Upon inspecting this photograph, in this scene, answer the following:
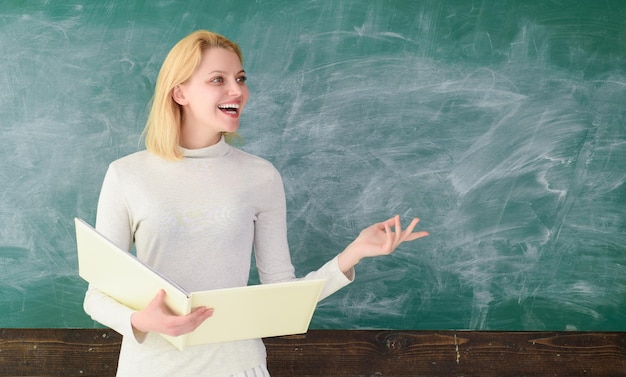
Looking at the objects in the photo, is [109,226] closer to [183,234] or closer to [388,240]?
[183,234]

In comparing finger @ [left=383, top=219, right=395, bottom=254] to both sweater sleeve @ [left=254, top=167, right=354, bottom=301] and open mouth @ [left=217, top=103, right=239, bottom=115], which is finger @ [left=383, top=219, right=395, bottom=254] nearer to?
sweater sleeve @ [left=254, top=167, right=354, bottom=301]

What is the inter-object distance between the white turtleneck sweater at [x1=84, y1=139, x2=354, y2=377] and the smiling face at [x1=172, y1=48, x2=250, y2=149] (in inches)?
A: 2.0

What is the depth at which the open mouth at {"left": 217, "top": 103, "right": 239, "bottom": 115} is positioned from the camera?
1633 mm

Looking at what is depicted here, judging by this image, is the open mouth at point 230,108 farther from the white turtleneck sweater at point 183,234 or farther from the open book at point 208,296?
the open book at point 208,296

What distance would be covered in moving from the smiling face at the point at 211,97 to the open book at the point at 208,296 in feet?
1.19

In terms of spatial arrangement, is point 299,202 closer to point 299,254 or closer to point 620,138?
point 299,254

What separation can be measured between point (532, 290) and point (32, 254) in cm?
168

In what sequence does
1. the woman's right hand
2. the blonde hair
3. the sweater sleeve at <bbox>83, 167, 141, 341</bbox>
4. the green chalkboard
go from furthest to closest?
the green chalkboard
the blonde hair
the sweater sleeve at <bbox>83, 167, 141, 341</bbox>
the woman's right hand

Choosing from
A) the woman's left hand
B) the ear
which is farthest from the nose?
the woman's left hand

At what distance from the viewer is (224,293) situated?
53.3 inches

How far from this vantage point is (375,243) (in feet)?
5.21

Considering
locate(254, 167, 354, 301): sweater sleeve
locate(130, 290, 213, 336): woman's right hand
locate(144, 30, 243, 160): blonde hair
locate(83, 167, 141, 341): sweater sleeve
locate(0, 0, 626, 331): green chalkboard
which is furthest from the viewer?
locate(0, 0, 626, 331): green chalkboard

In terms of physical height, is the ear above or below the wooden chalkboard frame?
above

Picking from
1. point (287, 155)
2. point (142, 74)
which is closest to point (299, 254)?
point (287, 155)
